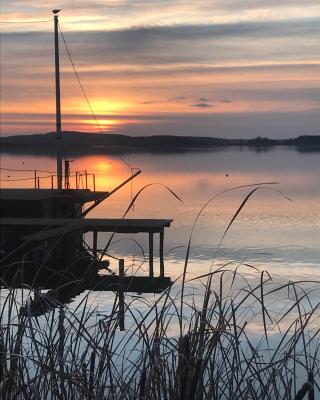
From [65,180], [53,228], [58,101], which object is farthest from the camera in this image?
[65,180]

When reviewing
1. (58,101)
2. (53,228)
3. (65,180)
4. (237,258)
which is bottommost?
(237,258)

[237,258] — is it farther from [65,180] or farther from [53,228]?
[65,180]

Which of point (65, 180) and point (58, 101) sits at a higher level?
point (58, 101)

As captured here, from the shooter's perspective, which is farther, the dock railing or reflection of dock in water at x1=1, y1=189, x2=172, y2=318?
the dock railing

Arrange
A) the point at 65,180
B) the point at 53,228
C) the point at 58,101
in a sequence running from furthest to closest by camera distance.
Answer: the point at 65,180 < the point at 58,101 < the point at 53,228

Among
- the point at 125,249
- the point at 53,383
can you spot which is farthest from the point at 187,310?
the point at 125,249

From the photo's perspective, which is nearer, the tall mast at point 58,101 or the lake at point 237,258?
the lake at point 237,258

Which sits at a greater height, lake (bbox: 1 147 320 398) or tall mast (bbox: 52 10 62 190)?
tall mast (bbox: 52 10 62 190)

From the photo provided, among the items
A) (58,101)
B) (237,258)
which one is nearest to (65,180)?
(58,101)

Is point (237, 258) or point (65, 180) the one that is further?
point (65, 180)

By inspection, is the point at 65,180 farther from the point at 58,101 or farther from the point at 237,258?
the point at 237,258

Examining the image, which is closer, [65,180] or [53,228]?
[53,228]

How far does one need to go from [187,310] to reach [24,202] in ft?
53.2

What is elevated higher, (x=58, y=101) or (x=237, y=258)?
(x=58, y=101)
